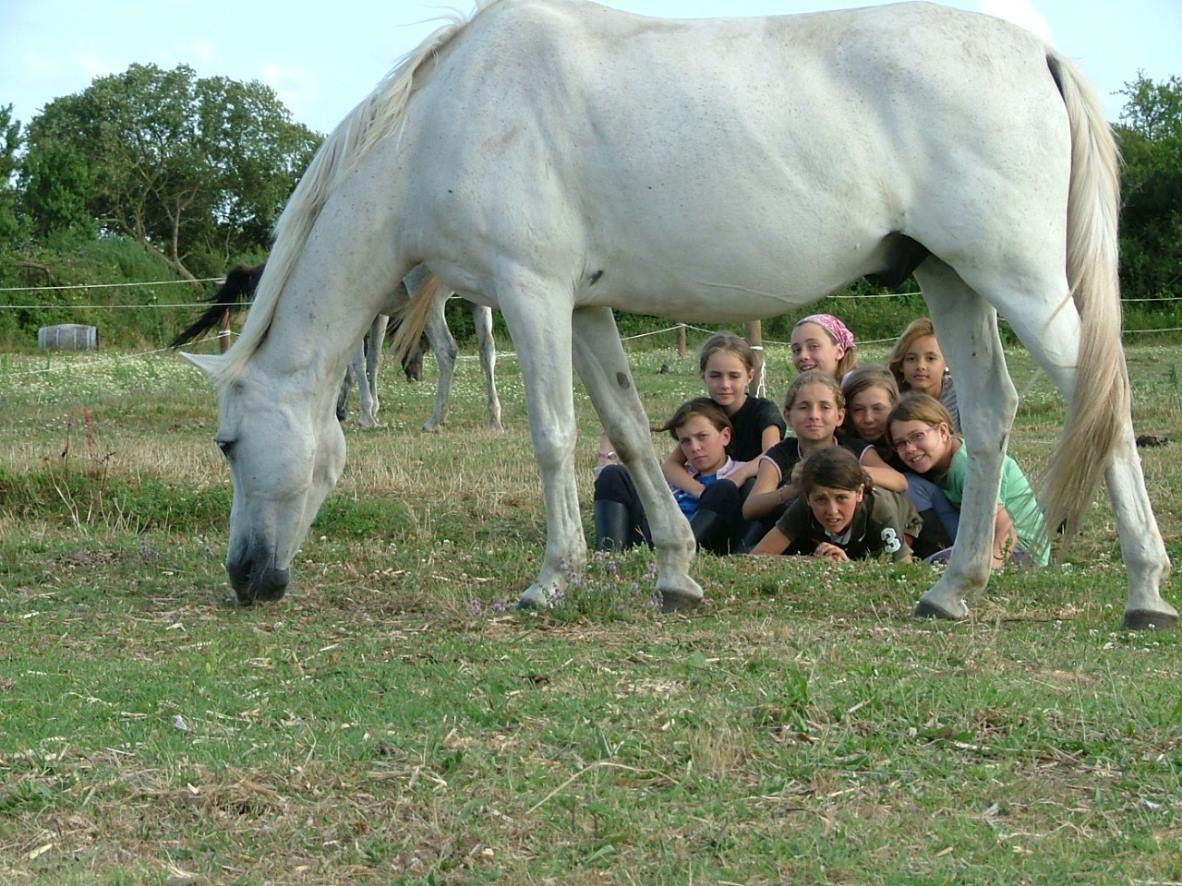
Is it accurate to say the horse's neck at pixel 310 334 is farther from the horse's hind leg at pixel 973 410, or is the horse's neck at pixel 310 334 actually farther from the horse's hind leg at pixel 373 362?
the horse's hind leg at pixel 373 362

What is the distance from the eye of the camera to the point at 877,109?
5.14m

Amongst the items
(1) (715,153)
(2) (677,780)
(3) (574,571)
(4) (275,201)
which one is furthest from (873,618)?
(4) (275,201)

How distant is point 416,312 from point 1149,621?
322 cm

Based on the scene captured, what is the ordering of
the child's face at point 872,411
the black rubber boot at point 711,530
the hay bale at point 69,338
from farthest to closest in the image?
the hay bale at point 69,338
the black rubber boot at point 711,530
the child's face at point 872,411

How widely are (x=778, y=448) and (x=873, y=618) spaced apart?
2034 mm

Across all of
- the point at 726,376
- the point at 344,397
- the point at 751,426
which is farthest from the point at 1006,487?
the point at 344,397

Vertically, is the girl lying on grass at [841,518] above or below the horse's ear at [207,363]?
below

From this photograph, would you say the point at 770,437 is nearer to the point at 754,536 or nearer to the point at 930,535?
the point at 754,536

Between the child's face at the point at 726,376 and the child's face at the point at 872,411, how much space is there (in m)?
0.62

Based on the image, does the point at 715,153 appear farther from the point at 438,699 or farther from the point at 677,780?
the point at 677,780

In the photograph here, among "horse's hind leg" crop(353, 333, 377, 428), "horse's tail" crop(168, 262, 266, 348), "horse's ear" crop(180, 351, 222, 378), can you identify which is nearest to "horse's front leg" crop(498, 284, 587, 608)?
"horse's ear" crop(180, 351, 222, 378)

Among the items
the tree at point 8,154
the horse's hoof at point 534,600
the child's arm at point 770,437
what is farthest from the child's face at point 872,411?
the tree at point 8,154

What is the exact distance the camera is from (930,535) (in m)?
7.12

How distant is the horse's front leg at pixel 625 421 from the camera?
577 cm
